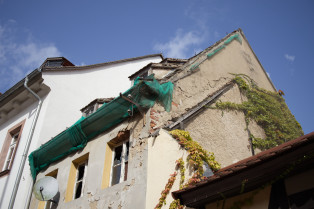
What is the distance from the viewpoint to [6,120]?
43.7 ft

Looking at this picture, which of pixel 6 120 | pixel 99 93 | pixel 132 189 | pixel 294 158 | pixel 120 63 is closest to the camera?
pixel 294 158

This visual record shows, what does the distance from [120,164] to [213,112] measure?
312 cm

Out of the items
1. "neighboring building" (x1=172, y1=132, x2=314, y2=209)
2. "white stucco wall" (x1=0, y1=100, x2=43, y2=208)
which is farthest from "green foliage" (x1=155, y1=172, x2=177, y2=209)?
"white stucco wall" (x1=0, y1=100, x2=43, y2=208)

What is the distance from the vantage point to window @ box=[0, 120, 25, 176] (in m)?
11.4

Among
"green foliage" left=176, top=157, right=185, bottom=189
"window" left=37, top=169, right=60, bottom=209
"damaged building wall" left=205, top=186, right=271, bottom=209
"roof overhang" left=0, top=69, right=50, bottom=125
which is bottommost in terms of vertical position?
"damaged building wall" left=205, top=186, right=271, bottom=209

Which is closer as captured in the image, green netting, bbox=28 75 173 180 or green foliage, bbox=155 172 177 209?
green foliage, bbox=155 172 177 209

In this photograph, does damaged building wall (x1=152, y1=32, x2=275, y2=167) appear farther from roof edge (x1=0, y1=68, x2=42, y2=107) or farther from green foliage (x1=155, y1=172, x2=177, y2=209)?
roof edge (x1=0, y1=68, x2=42, y2=107)

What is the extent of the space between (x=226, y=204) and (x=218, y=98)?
15.1ft

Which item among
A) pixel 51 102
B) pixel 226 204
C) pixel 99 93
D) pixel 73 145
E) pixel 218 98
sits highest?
pixel 99 93

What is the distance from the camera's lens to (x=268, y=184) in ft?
14.9

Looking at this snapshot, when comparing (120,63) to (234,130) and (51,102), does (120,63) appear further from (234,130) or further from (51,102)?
(234,130)

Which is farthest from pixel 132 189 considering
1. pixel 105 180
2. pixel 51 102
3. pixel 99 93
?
pixel 99 93

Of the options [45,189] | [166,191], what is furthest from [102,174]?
[166,191]

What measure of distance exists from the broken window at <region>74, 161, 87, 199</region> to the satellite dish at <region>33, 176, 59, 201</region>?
0.58 meters
